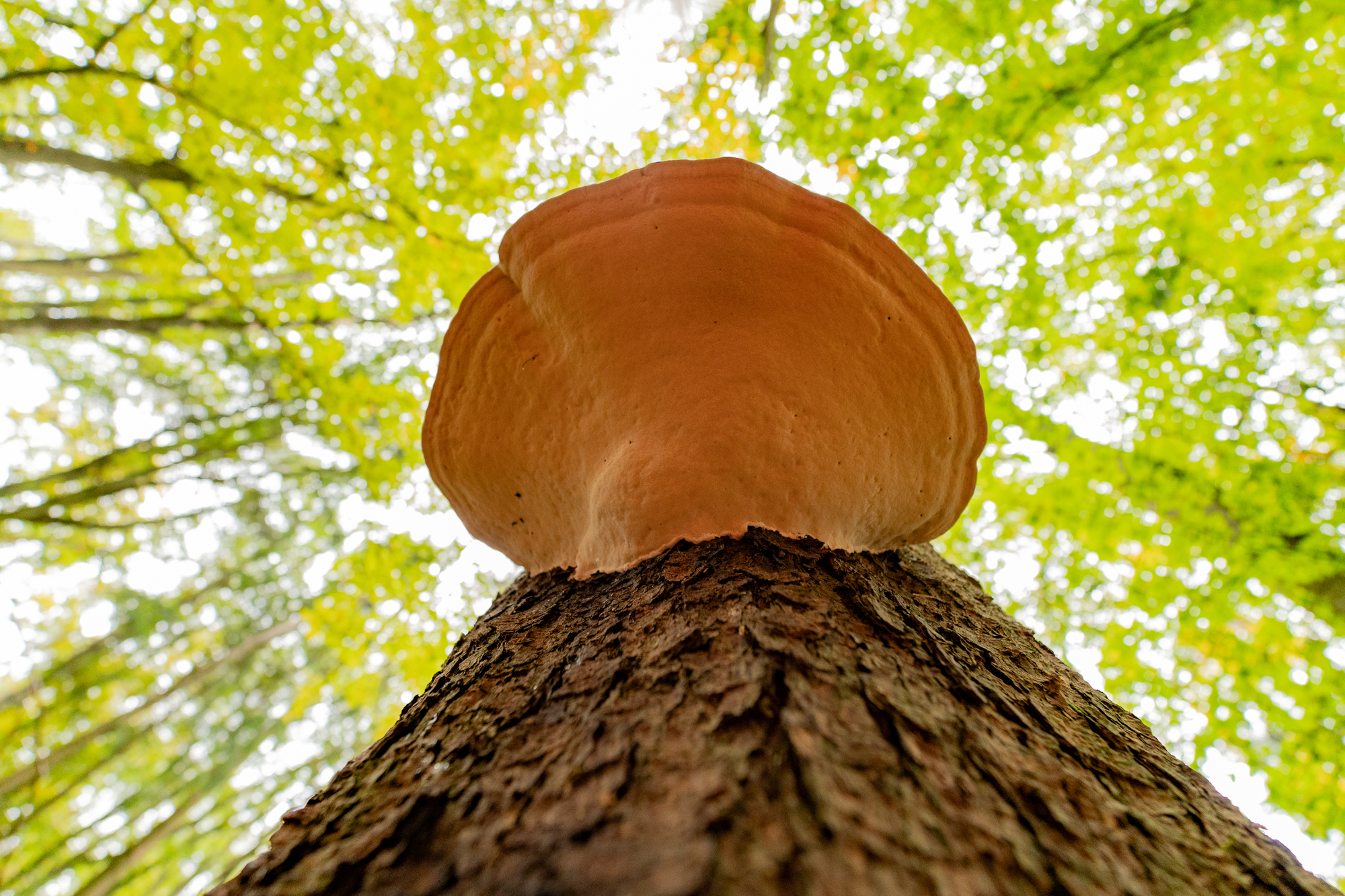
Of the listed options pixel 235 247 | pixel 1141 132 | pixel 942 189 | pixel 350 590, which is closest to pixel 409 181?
pixel 235 247

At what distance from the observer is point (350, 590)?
5020 millimetres

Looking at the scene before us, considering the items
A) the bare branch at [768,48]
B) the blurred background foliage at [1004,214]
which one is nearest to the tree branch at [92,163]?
the blurred background foliage at [1004,214]

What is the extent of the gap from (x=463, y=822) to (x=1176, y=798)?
123cm

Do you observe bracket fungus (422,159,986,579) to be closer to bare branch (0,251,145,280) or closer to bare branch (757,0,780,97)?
bare branch (757,0,780,97)

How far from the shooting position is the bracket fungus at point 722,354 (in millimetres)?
1598

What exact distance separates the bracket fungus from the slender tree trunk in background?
0.33 metres

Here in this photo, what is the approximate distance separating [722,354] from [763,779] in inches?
45.5

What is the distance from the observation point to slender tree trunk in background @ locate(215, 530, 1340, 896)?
70cm

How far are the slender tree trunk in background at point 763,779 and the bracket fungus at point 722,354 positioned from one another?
1.09 feet

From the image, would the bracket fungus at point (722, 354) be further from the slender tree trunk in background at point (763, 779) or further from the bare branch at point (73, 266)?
→ the bare branch at point (73, 266)

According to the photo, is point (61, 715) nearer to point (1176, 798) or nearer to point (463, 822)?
point (463, 822)

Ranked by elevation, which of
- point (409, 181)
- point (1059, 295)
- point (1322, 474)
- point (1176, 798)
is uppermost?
point (409, 181)

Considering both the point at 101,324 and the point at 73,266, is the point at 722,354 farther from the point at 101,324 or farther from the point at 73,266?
the point at 73,266

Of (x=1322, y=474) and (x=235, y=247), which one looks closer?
(x=1322, y=474)
